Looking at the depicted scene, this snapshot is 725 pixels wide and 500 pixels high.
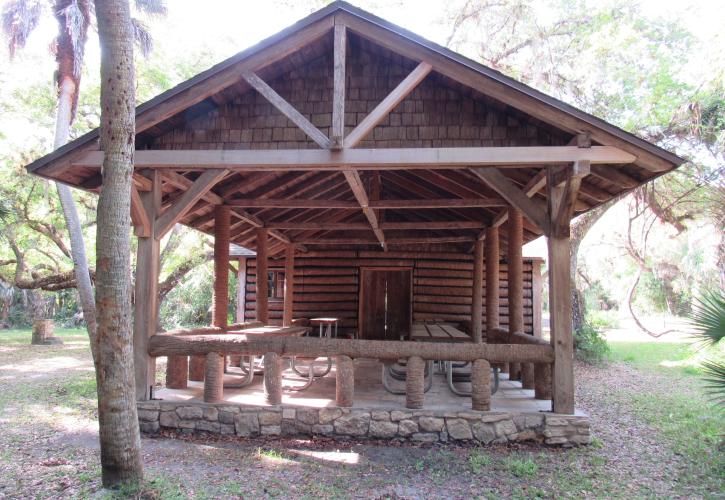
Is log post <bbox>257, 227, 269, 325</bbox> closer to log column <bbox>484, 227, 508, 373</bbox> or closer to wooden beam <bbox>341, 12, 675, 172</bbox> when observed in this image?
log column <bbox>484, 227, 508, 373</bbox>

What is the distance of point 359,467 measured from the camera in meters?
5.64

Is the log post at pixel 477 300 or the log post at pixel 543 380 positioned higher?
the log post at pixel 477 300

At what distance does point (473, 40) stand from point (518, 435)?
1541 cm

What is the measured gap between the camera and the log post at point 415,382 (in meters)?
6.61

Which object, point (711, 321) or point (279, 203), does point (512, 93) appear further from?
point (279, 203)

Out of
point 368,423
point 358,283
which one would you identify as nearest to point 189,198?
point 368,423

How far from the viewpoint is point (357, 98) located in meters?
6.88

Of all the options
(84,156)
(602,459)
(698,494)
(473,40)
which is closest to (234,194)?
(84,156)

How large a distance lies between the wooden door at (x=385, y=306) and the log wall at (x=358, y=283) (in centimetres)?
22

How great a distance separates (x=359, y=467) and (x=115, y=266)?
338 cm

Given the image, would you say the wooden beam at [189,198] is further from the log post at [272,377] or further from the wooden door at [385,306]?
the wooden door at [385,306]

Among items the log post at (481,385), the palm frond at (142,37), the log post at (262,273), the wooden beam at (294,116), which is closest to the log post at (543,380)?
the log post at (481,385)

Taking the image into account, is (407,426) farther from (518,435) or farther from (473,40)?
(473,40)

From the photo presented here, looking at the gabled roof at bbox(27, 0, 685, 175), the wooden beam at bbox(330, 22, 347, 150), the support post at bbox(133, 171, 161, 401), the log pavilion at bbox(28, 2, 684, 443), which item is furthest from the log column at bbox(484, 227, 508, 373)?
the support post at bbox(133, 171, 161, 401)
